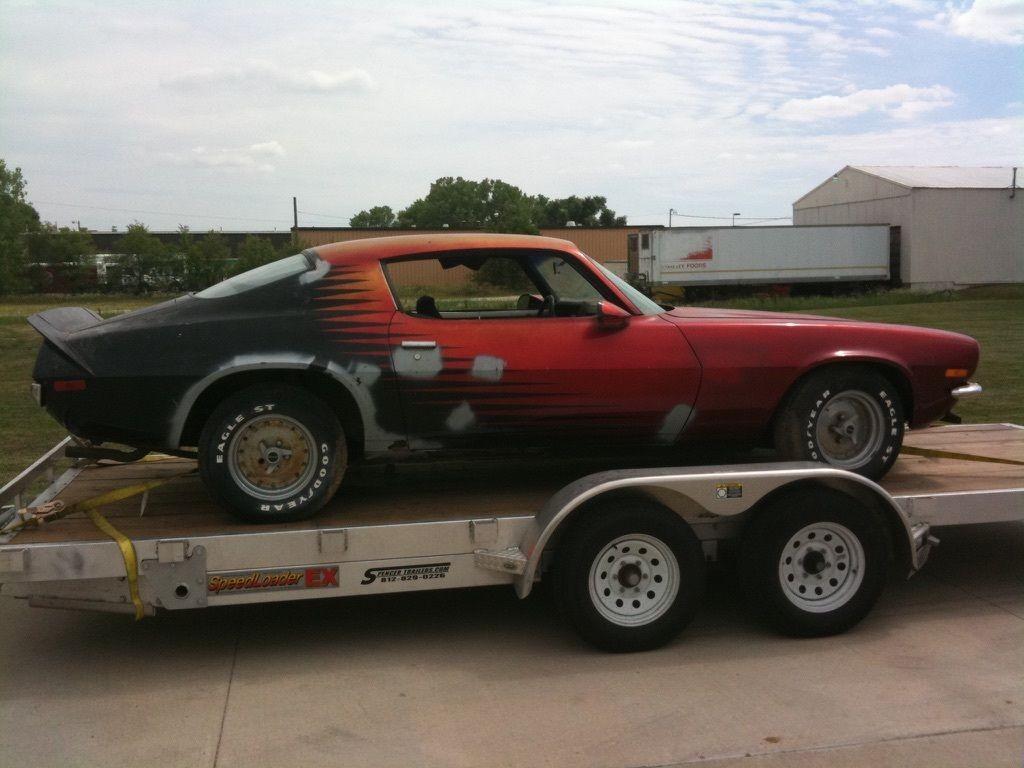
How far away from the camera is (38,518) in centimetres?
441

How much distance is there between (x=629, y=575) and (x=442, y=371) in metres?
1.25

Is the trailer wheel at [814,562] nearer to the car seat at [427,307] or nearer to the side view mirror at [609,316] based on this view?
the side view mirror at [609,316]

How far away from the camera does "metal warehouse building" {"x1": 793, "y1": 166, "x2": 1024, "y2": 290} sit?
39.4 meters

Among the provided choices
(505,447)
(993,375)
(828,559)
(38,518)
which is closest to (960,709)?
(828,559)

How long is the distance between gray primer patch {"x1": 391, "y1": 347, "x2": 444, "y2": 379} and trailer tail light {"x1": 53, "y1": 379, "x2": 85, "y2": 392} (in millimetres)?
1380

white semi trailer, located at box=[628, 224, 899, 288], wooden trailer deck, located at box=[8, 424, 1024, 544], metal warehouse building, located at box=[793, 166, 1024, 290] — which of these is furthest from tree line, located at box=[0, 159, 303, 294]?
metal warehouse building, located at box=[793, 166, 1024, 290]

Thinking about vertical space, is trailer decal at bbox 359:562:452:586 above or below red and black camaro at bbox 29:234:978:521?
below

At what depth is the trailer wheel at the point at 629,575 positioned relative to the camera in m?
4.43

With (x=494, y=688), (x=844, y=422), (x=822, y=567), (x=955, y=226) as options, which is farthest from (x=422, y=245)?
(x=955, y=226)

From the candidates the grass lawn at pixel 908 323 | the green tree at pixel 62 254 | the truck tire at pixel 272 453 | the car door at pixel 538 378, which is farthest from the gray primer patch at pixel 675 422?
the green tree at pixel 62 254

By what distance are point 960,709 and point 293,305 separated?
326 cm

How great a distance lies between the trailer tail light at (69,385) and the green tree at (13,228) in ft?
125

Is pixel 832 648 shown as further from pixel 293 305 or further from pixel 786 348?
pixel 293 305

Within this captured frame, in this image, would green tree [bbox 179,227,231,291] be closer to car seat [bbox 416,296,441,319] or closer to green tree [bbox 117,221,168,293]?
green tree [bbox 117,221,168,293]
